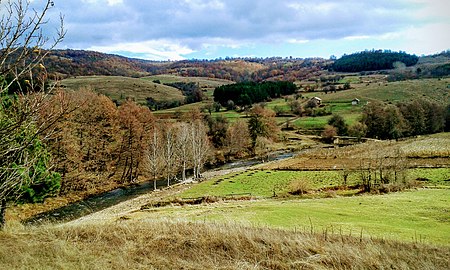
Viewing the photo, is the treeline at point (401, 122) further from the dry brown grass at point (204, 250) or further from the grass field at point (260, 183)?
the dry brown grass at point (204, 250)

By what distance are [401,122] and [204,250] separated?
95.6 m

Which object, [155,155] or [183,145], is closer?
[155,155]

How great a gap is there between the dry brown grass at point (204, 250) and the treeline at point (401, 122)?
8746cm

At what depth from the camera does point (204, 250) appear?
36.4 feet

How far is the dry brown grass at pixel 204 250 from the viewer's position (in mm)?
9852

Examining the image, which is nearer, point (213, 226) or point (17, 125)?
point (17, 125)

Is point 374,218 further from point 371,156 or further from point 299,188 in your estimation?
point 371,156

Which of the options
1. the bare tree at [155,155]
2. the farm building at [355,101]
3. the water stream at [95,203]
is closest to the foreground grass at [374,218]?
the water stream at [95,203]

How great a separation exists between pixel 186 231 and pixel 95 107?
54.7m

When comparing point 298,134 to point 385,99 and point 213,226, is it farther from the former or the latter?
point 213,226

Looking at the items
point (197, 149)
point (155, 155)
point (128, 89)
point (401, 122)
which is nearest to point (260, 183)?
point (155, 155)

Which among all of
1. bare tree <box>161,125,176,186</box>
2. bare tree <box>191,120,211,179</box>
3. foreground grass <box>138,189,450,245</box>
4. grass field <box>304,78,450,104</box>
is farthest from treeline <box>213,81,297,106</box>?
foreground grass <box>138,189,450,245</box>

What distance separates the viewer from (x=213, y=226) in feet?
42.7

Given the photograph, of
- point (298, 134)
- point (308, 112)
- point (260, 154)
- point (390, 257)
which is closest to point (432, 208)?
point (390, 257)
